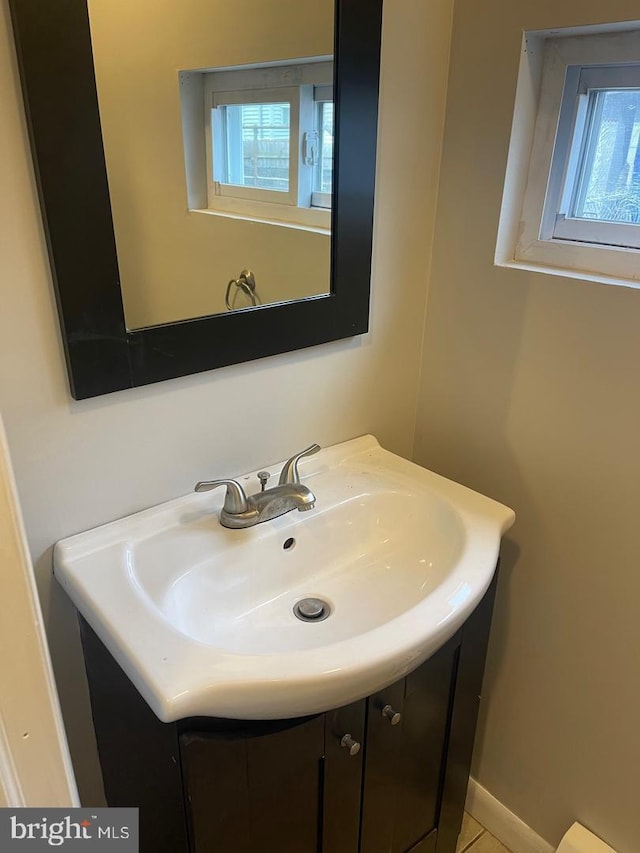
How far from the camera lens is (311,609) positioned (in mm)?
1113

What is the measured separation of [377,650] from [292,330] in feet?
1.93

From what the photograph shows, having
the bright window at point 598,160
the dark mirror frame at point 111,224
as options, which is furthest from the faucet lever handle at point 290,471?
the bright window at point 598,160

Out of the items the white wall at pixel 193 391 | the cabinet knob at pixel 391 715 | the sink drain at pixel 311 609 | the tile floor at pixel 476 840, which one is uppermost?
the white wall at pixel 193 391

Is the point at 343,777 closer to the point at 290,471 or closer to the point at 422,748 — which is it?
the point at 422,748

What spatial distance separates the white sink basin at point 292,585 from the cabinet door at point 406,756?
0.39 ft

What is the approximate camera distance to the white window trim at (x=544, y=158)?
3.60 feet

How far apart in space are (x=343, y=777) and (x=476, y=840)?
2.75ft

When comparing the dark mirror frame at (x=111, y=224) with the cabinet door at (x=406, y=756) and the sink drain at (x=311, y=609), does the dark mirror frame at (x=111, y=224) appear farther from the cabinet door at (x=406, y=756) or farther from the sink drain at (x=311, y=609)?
the cabinet door at (x=406, y=756)

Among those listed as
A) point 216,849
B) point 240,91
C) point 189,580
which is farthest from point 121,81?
point 216,849

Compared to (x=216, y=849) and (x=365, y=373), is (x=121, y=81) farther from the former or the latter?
(x=216, y=849)

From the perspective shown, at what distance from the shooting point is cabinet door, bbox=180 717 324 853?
0.85 m

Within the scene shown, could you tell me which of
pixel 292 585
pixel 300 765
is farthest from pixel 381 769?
pixel 292 585

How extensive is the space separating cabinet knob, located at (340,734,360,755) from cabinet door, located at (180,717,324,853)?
37 mm

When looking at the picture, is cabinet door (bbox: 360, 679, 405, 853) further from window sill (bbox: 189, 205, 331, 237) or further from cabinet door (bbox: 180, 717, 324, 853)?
window sill (bbox: 189, 205, 331, 237)
